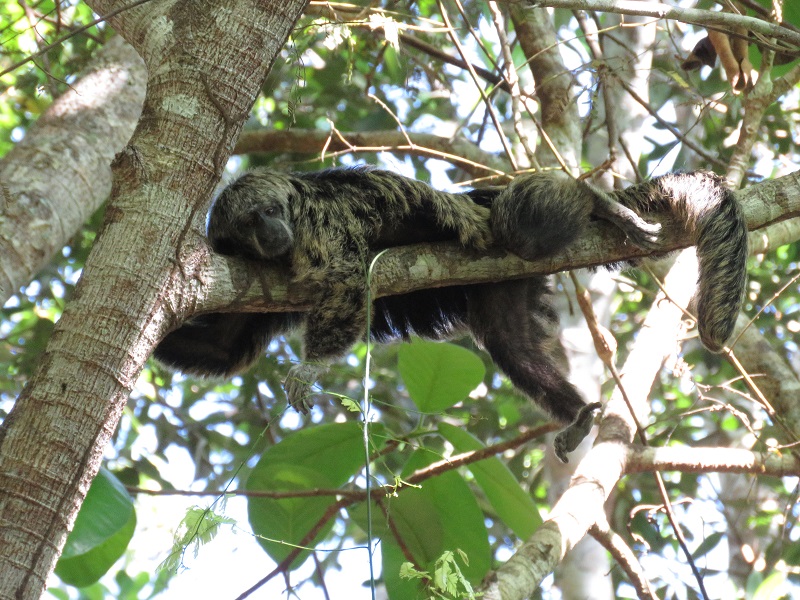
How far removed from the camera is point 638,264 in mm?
3814

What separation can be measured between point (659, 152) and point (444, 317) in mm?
2917

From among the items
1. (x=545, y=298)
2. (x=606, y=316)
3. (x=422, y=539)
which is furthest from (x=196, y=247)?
(x=606, y=316)

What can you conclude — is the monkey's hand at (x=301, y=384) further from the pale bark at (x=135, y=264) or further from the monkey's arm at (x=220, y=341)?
the pale bark at (x=135, y=264)

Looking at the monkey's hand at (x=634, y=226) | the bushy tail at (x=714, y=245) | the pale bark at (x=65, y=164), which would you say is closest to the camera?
the monkey's hand at (x=634, y=226)

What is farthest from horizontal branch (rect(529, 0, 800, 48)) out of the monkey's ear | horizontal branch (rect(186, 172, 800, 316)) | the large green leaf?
the large green leaf

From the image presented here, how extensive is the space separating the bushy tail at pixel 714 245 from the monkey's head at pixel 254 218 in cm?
164

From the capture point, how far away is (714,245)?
3.47 metres

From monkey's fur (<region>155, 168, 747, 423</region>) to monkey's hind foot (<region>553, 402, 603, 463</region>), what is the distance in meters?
0.18

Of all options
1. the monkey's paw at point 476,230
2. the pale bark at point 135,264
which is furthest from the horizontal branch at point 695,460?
the pale bark at point 135,264

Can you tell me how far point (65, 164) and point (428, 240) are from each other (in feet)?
6.41

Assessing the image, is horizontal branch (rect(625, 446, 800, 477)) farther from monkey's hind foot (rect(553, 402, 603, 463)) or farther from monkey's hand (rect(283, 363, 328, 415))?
monkey's hand (rect(283, 363, 328, 415))

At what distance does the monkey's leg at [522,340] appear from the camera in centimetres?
412

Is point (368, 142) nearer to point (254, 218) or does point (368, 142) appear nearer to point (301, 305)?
point (254, 218)

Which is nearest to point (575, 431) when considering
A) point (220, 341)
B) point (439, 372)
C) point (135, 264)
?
point (439, 372)
